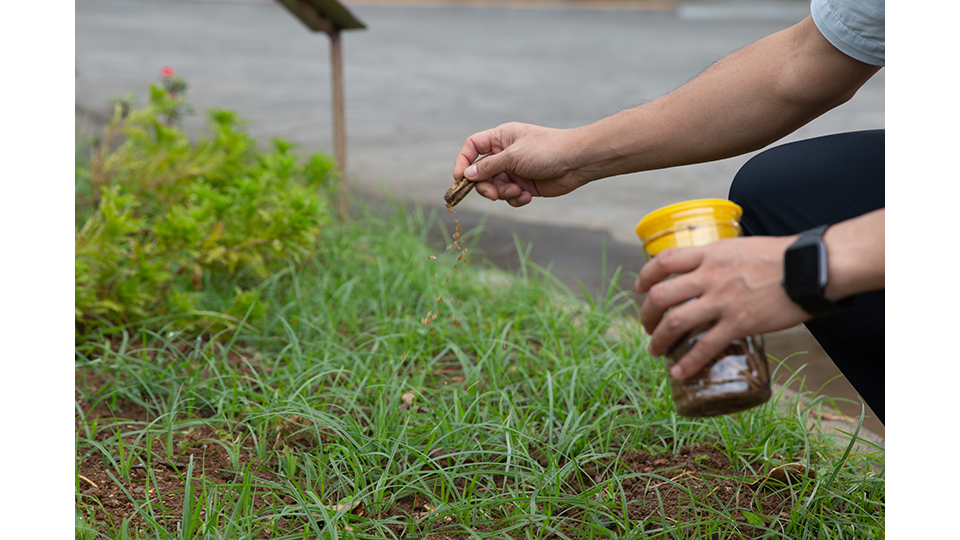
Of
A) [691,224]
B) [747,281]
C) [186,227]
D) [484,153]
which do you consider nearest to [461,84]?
[186,227]

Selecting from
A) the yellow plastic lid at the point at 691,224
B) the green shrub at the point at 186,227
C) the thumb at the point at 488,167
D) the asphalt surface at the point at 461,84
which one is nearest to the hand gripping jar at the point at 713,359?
the yellow plastic lid at the point at 691,224

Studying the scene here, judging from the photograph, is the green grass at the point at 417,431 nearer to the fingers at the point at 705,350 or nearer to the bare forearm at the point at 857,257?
the fingers at the point at 705,350

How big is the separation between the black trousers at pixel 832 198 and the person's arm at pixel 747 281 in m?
0.35

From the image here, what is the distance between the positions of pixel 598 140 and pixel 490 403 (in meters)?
0.81

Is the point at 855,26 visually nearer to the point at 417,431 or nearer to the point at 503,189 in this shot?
the point at 503,189

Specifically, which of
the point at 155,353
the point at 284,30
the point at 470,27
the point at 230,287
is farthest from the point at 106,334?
the point at 470,27

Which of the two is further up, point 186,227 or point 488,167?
point 488,167

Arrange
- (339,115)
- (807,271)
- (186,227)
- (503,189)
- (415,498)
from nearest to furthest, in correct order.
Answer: (807,271) → (415,498) → (503,189) → (186,227) → (339,115)

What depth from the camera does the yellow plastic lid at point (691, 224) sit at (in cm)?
111

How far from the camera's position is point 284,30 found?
11.6 metres

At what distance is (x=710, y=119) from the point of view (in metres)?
1.57

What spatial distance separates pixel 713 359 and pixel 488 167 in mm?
798
